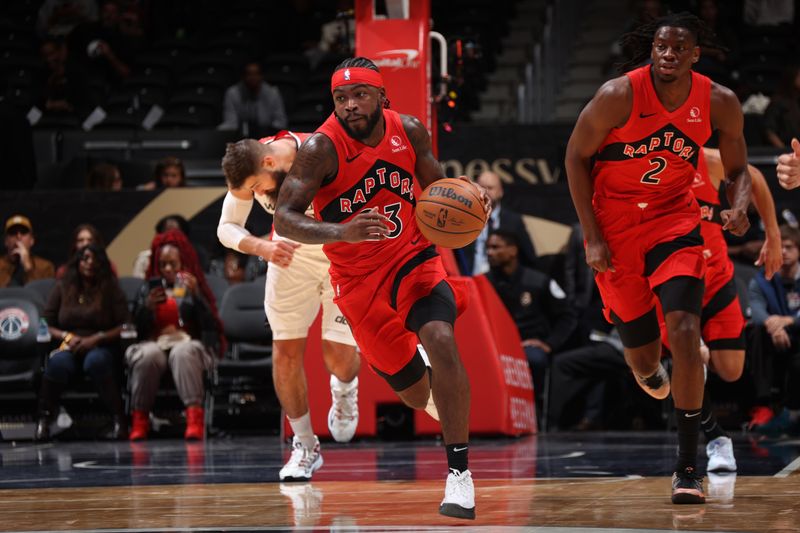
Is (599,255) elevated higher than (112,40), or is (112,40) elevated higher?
(112,40)

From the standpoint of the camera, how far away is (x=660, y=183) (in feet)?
18.0

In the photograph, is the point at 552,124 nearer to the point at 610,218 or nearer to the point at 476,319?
the point at 476,319

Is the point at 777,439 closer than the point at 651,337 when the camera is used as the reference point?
No

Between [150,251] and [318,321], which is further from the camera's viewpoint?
[150,251]

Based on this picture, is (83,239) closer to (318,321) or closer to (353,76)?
(318,321)

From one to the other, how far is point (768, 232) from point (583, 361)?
12.8 ft

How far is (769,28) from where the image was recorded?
13586 mm

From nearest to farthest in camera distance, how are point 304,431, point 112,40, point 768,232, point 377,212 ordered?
1. point 377,212
2. point 768,232
3. point 304,431
4. point 112,40

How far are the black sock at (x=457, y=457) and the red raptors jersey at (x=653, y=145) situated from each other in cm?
144

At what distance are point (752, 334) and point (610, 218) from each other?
4323 millimetres

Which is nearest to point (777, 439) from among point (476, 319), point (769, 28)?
point (476, 319)

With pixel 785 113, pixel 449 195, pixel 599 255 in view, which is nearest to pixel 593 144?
pixel 599 255

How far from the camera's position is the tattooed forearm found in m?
5.05

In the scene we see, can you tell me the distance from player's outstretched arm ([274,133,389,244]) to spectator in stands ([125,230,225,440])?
16.2 feet
